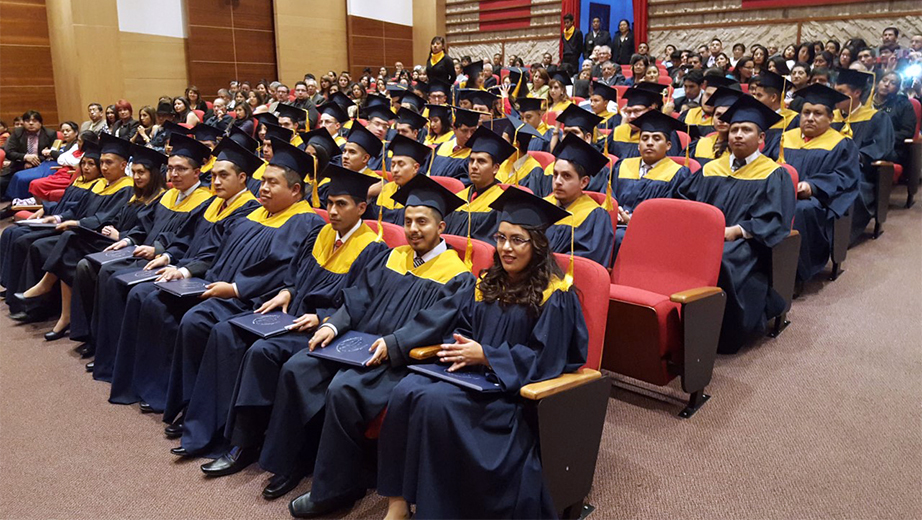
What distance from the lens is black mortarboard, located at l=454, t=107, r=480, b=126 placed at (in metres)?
5.15

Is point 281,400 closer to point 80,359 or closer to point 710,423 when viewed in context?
point 710,423

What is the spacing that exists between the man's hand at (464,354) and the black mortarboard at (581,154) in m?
1.55

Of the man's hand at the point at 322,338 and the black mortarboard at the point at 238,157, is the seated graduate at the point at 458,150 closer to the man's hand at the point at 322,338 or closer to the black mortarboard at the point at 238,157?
the black mortarboard at the point at 238,157

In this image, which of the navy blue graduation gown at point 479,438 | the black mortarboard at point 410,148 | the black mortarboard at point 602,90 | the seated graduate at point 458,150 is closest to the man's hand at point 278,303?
the navy blue graduation gown at point 479,438

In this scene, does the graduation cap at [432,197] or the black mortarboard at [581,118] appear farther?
the black mortarboard at [581,118]

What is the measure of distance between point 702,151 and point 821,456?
296 centimetres

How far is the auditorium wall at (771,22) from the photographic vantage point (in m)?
9.79

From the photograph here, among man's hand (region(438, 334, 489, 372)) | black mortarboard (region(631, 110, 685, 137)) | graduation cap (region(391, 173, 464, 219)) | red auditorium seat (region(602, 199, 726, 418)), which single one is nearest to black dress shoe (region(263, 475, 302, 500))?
man's hand (region(438, 334, 489, 372))

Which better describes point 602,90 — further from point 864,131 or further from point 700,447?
point 700,447

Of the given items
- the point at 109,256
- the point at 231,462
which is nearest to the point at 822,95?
the point at 231,462

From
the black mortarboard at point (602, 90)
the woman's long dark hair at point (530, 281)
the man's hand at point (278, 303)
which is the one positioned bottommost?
the man's hand at point (278, 303)

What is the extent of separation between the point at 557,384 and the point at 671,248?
5.05ft

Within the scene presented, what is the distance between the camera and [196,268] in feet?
11.7

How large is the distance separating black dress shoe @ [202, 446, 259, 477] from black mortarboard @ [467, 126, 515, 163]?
2.10 metres
